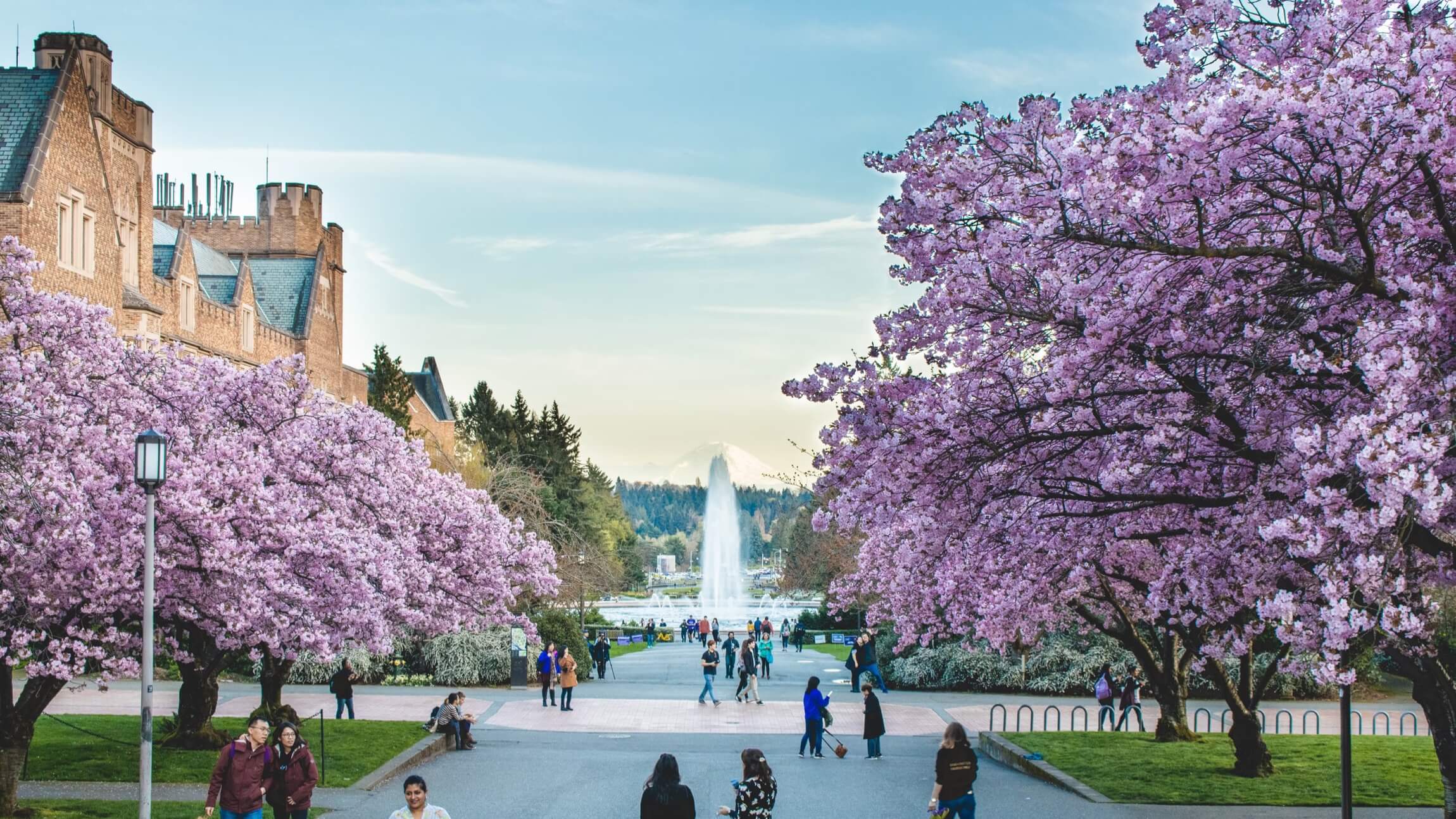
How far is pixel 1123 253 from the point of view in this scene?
37.6ft

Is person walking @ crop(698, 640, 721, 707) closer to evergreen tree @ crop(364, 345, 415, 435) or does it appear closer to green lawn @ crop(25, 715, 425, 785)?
green lawn @ crop(25, 715, 425, 785)

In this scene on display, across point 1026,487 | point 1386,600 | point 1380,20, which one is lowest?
point 1386,600

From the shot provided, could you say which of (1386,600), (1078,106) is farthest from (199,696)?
Answer: (1386,600)

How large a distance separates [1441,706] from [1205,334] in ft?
12.7

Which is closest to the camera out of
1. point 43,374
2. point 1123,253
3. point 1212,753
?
point 1123,253

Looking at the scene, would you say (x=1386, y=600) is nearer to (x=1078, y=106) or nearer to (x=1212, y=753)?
(x=1078, y=106)

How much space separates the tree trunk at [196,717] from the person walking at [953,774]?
44.1 feet

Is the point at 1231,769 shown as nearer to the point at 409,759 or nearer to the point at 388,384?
the point at 409,759

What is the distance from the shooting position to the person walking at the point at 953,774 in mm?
14391

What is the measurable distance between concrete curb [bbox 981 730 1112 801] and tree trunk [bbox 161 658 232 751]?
13235 mm

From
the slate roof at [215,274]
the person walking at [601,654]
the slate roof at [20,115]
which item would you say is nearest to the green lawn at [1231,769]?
the person walking at [601,654]

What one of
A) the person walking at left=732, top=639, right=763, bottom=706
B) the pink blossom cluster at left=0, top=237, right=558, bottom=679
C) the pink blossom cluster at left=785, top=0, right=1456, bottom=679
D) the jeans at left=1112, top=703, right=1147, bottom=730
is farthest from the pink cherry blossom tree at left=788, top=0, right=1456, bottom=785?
the person walking at left=732, top=639, right=763, bottom=706

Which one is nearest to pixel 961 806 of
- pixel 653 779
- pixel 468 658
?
pixel 653 779

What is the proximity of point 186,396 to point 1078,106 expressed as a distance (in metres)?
13.7
